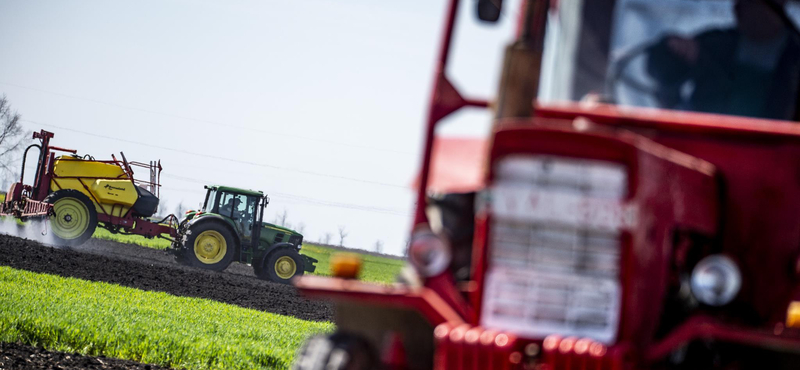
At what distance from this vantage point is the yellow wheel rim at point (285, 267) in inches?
1074

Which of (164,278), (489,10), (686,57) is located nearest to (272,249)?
(164,278)

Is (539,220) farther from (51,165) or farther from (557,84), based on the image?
(51,165)

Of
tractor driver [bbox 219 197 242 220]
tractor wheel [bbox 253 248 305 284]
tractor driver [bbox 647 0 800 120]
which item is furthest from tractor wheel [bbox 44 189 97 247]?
tractor driver [bbox 647 0 800 120]

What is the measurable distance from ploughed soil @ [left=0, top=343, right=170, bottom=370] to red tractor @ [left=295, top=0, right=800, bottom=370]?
5832 millimetres

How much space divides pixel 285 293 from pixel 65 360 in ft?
47.5

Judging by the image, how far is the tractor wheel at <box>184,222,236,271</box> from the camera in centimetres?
2556

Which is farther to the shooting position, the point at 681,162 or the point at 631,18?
the point at 631,18

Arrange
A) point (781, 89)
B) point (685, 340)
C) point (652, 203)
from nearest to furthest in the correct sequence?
point (685, 340), point (652, 203), point (781, 89)

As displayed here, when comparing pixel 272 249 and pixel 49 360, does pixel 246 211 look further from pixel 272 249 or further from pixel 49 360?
pixel 49 360

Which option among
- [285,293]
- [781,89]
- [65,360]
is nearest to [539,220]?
[781,89]

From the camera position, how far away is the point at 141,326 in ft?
39.7

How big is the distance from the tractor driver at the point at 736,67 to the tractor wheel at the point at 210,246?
73.1 ft

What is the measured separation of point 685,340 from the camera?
10.1ft

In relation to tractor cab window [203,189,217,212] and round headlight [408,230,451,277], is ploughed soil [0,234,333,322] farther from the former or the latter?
round headlight [408,230,451,277]
